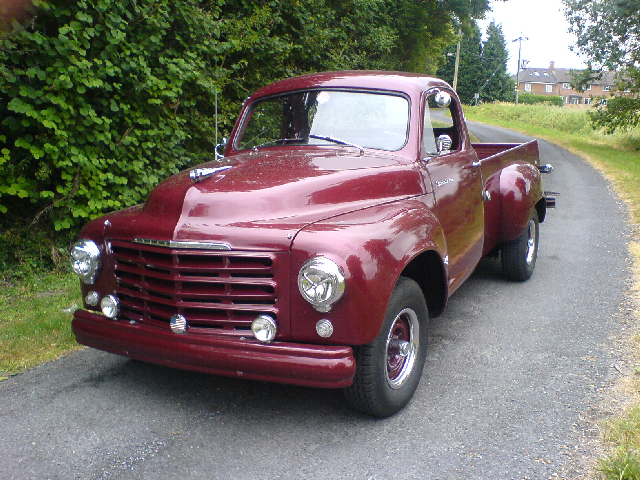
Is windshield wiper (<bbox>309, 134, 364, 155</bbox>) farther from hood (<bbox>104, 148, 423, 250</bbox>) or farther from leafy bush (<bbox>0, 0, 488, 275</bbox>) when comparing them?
leafy bush (<bbox>0, 0, 488, 275</bbox>)

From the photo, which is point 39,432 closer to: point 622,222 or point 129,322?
point 129,322

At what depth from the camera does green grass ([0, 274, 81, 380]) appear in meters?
4.10

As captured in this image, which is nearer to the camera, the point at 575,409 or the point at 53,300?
the point at 575,409

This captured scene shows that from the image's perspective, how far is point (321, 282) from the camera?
2787 millimetres

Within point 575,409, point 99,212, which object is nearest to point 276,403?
point 575,409

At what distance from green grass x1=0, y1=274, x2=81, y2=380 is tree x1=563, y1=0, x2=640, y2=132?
18.4 m

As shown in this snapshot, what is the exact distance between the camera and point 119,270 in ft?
10.8

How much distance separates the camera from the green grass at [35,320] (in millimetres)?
4102

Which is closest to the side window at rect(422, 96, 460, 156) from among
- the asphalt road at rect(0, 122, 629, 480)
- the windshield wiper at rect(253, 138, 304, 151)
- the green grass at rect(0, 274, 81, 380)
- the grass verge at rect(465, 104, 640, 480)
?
the windshield wiper at rect(253, 138, 304, 151)

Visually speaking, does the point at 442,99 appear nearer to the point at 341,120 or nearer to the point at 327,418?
the point at 341,120

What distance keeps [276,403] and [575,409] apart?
1632 mm

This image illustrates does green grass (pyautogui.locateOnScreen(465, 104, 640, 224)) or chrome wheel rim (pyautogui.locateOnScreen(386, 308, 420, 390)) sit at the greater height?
chrome wheel rim (pyautogui.locateOnScreen(386, 308, 420, 390))

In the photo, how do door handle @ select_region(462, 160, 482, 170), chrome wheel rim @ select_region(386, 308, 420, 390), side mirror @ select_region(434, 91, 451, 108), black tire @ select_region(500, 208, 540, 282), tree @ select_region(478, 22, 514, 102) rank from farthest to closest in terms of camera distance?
tree @ select_region(478, 22, 514, 102)
black tire @ select_region(500, 208, 540, 282)
door handle @ select_region(462, 160, 482, 170)
side mirror @ select_region(434, 91, 451, 108)
chrome wheel rim @ select_region(386, 308, 420, 390)

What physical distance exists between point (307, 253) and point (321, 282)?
0.15 meters
